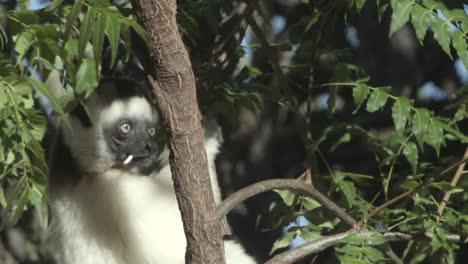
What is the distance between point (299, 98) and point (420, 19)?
1.63 metres

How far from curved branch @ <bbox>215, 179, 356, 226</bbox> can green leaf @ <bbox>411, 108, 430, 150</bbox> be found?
37 cm

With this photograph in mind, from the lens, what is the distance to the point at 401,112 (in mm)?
2549

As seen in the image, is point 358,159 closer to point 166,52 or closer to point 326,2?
point 326,2

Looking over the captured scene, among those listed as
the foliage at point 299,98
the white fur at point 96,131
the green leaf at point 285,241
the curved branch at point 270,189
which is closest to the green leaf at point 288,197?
the foliage at point 299,98

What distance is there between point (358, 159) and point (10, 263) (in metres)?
2.05

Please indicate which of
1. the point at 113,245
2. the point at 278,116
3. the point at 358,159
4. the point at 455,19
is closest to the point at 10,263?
the point at 113,245

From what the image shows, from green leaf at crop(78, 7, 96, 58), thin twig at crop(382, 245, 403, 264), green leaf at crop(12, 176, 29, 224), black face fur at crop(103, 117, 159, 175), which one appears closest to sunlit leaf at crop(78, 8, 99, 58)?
green leaf at crop(78, 7, 96, 58)

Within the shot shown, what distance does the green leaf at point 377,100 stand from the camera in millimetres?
2547

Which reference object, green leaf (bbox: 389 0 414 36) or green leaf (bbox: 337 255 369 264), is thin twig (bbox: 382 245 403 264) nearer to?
green leaf (bbox: 337 255 369 264)

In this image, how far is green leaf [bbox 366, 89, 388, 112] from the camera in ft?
8.36

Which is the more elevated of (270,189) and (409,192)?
(270,189)

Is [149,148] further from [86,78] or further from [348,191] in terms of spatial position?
[86,78]

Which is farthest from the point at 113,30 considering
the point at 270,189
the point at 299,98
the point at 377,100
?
the point at 299,98

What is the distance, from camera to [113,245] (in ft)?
→ 10.6
